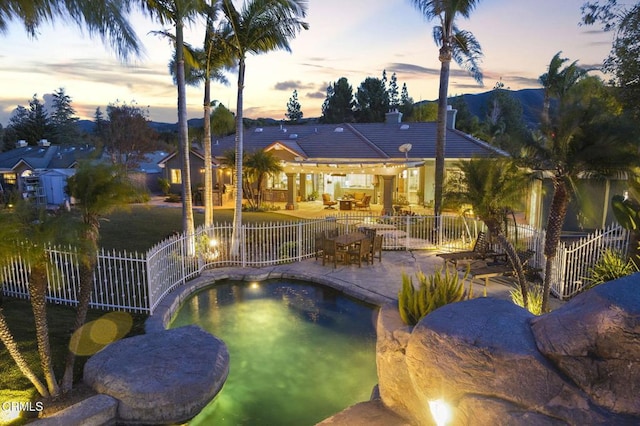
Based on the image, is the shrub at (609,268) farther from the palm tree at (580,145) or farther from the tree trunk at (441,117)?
the tree trunk at (441,117)

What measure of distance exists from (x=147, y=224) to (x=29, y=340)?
12.8 metres

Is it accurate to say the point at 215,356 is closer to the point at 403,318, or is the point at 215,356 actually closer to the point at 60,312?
the point at 403,318

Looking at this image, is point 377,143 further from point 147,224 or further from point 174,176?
point 174,176

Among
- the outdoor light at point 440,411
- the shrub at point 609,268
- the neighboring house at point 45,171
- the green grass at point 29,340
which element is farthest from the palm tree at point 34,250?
the neighboring house at point 45,171

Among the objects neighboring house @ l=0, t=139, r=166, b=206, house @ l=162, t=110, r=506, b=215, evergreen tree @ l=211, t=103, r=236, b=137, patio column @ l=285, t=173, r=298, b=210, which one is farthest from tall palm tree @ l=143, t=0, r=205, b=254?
evergreen tree @ l=211, t=103, r=236, b=137

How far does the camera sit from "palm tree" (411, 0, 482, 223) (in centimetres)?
1504

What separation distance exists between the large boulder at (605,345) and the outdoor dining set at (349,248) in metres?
9.13

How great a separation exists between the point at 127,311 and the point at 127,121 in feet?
126

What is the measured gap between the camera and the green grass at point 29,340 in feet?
18.6

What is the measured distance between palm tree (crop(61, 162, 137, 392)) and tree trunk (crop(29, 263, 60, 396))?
0.77 ft

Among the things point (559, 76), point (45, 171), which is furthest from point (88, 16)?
point (559, 76)

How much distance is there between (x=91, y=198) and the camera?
5.62 m

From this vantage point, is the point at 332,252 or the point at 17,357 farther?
the point at 332,252

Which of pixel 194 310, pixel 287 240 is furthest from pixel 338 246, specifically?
pixel 194 310
